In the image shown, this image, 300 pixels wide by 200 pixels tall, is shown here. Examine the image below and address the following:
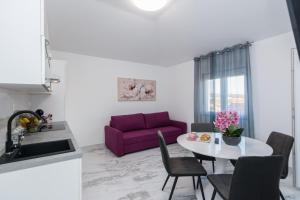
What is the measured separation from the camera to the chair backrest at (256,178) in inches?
47.0

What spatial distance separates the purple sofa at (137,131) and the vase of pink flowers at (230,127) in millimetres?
2132

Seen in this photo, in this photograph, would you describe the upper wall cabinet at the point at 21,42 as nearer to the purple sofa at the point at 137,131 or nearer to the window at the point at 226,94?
the purple sofa at the point at 137,131

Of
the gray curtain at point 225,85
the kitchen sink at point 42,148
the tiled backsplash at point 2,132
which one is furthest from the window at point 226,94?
the tiled backsplash at point 2,132

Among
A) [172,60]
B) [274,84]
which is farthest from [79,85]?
[274,84]

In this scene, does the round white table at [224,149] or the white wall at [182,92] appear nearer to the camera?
the round white table at [224,149]

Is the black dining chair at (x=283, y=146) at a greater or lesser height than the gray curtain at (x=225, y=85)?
lesser

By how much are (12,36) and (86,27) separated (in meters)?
2.08

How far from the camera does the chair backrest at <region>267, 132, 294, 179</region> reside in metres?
1.72

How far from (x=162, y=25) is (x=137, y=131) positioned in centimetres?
259

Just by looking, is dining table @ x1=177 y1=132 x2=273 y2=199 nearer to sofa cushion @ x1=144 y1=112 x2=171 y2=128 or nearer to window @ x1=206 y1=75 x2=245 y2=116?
window @ x1=206 y1=75 x2=245 y2=116

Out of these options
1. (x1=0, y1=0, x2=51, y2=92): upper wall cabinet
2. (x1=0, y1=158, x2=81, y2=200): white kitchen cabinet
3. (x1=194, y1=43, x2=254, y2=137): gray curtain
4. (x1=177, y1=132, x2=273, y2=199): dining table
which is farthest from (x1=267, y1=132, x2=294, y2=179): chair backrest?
(x1=0, y1=0, x2=51, y2=92): upper wall cabinet

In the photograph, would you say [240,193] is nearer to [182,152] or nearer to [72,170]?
[72,170]

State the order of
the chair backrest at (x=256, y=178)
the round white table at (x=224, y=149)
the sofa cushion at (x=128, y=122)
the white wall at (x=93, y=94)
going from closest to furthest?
the chair backrest at (x=256, y=178) → the round white table at (x=224, y=149) → the white wall at (x=93, y=94) → the sofa cushion at (x=128, y=122)

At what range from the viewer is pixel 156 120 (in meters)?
4.52
